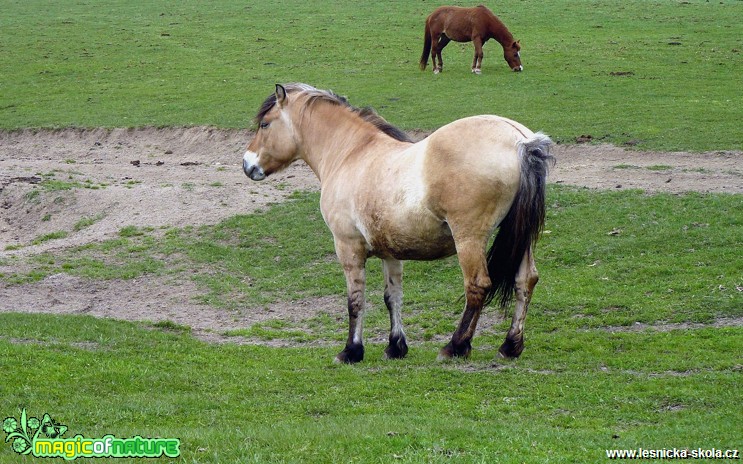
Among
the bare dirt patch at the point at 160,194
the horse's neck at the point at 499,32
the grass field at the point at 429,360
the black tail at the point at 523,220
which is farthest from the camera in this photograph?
the horse's neck at the point at 499,32

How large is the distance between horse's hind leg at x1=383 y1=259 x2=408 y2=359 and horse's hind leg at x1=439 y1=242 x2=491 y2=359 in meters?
0.61

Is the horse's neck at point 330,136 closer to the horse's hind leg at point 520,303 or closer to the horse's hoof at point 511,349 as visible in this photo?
the horse's hind leg at point 520,303

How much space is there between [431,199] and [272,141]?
8.72 feet

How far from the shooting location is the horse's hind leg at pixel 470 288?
26.8 feet

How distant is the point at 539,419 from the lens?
667 centimetres

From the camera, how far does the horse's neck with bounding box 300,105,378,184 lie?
Answer: 377 inches

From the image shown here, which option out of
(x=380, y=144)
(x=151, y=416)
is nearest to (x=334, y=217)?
(x=380, y=144)

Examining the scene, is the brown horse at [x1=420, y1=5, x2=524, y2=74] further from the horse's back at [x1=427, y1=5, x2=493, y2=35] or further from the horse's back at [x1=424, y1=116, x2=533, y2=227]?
the horse's back at [x1=424, y1=116, x2=533, y2=227]

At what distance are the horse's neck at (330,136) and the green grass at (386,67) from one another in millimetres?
10116

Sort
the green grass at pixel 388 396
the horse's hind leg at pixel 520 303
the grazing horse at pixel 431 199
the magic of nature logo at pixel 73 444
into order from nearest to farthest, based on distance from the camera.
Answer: the magic of nature logo at pixel 73 444 → the green grass at pixel 388 396 → the grazing horse at pixel 431 199 → the horse's hind leg at pixel 520 303

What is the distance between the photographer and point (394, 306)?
924 cm

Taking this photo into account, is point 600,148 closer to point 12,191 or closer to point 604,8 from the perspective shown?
point 12,191

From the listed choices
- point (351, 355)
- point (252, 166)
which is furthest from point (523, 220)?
point (252, 166)

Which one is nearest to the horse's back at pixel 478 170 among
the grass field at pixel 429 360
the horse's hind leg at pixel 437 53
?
the grass field at pixel 429 360
